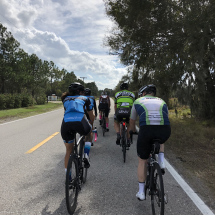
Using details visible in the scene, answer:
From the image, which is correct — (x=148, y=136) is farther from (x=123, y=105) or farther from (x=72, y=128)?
(x=123, y=105)

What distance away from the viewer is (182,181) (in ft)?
12.2

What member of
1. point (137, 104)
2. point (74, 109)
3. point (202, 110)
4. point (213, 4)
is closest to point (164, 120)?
point (137, 104)

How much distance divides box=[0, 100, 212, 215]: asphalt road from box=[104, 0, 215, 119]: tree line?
5.97 meters

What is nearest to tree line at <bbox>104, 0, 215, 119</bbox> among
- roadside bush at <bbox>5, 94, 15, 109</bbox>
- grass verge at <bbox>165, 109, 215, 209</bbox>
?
grass verge at <bbox>165, 109, 215, 209</bbox>

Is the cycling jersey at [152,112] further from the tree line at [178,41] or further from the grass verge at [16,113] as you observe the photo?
the grass verge at [16,113]

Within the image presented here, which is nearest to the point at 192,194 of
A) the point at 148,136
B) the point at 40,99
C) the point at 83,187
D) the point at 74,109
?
the point at 148,136

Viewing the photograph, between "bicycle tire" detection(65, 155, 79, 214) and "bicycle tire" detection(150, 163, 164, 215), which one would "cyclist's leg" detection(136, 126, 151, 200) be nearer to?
"bicycle tire" detection(150, 163, 164, 215)

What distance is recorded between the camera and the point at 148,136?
2691 mm

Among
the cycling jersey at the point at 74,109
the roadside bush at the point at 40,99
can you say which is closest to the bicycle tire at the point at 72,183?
the cycling jersey at the point at 74,109

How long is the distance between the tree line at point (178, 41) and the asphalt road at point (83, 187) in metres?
5.97

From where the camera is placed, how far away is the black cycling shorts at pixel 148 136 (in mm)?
2691

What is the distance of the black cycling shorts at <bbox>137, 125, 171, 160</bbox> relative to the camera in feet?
8.83

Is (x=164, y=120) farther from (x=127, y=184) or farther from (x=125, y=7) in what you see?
(x=125, y=7)

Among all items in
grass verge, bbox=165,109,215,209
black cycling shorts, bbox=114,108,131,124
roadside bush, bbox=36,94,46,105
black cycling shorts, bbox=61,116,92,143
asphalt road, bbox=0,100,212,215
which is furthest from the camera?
roadside bush, bbox=36,94,46,105
